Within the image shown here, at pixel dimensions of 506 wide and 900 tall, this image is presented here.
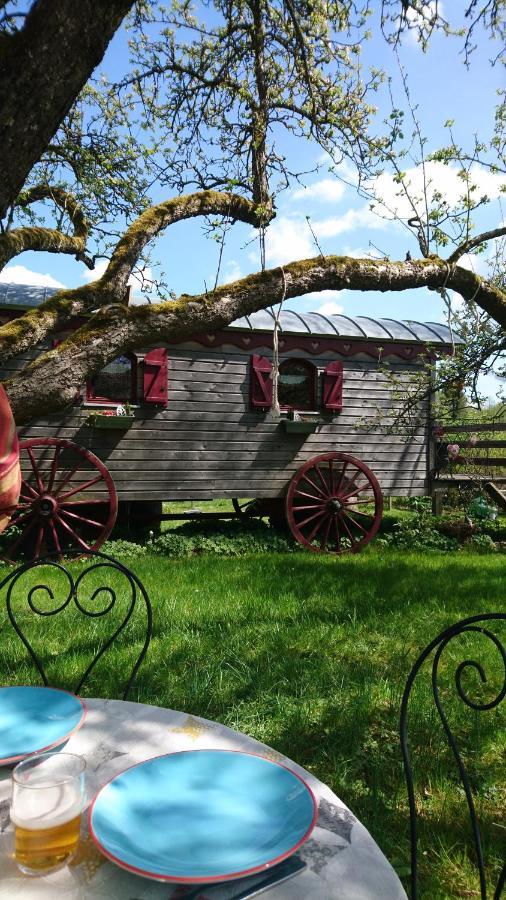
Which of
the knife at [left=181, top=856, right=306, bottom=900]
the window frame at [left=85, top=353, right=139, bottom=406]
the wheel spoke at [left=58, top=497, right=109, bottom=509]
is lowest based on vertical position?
the wheel spoke at [left=58, top=497, right=109, bottom=509]

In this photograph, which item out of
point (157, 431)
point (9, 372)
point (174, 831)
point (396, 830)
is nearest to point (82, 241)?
point (9, 372)

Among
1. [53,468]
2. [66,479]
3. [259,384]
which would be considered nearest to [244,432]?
[259,384]

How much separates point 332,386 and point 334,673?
19.8 feet

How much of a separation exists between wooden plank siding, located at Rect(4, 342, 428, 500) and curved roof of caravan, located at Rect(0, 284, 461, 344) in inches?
13.8

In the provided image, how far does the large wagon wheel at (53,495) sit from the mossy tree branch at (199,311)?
10.7 ft

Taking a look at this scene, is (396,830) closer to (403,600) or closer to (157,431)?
(403,600)

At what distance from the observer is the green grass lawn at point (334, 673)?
2.62 m

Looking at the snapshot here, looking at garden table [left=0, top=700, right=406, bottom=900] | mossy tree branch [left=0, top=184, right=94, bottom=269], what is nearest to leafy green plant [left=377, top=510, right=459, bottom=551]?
mossy tree branch [left=0, top=184, right=94, bottom=269]

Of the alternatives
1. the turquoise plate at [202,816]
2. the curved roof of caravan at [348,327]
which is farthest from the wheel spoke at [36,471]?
the turquoise plate at [202,816]

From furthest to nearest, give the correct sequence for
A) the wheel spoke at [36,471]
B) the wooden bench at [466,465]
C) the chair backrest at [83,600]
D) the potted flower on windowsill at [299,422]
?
1. the wooden bench at [466,465]
2. the potted flower on windowsill at [299,422]
3. the wheel spoke at [36,471]
4. the chair backrest at [83,600]

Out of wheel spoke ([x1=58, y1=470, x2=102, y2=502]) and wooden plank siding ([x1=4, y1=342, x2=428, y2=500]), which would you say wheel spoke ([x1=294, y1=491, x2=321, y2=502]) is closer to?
wooden plank siding ([x1=4, y1=342, x2=428, y2=500])

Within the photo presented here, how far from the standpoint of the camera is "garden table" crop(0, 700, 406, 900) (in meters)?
0.92

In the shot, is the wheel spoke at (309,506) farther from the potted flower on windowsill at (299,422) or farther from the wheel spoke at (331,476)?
the potted flower on windowsill at (299,422)

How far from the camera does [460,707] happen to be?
11.2ft
